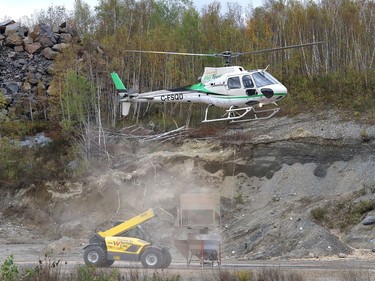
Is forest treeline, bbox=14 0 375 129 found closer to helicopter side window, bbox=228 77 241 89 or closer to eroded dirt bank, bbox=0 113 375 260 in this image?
eroded dirt bank, bbox=0 113 375 260

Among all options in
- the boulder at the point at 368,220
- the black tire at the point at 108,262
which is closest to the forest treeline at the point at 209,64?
the boulder at the point at 368,220

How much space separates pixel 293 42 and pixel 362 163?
57.2 feet

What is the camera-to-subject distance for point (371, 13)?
4606 centimetres

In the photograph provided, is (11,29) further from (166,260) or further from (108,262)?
(166,260)

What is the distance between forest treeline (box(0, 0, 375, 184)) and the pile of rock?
3.48 feet

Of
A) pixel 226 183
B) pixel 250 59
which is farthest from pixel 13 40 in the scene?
pixel 226 183

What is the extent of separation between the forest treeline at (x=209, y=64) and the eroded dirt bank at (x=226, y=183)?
7.94ft

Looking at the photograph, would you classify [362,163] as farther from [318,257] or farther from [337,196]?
[318,257]

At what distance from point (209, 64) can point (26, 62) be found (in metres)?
13.3

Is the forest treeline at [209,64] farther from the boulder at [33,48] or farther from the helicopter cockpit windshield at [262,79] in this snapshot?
the helicopter cockpit windshield at [262,79]

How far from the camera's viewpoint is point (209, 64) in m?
42.7

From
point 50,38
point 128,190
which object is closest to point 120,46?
point 50,38

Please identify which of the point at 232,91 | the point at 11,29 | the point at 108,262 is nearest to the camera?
the point at 108,262

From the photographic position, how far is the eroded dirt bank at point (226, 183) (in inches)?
1161
